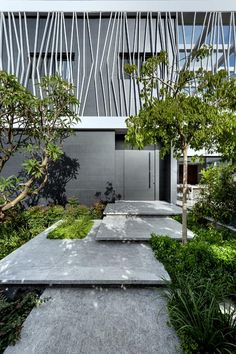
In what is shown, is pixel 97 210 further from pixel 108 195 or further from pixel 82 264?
pixel 82 264

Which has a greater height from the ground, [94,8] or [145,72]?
[94,8]

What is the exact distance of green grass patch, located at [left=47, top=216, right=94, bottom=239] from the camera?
532 centimetres

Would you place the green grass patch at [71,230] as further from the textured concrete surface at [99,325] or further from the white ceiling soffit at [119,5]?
the white ceiling soffit at [119,5]

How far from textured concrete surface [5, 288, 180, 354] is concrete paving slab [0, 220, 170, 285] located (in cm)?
19

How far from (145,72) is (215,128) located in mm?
1919

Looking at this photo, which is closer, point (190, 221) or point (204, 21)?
point (190, 221)

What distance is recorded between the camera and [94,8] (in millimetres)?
9188

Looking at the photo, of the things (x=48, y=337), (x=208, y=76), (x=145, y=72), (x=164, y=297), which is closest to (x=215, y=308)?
(x=164, y=297)

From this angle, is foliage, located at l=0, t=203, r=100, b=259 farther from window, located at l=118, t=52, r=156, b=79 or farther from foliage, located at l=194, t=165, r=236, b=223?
window, located at l=118, t=52, r=156, b=79

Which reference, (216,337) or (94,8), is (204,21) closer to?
(94,8)

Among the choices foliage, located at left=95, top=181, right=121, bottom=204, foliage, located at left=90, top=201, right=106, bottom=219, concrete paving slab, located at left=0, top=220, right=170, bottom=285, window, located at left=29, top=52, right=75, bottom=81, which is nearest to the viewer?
concrete paving slab, located at left=0, top=220, right=170, bottom=285

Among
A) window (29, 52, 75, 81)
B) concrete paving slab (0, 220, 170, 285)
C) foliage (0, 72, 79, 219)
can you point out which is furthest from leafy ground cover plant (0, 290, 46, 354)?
window (29, 52, 75, 81)

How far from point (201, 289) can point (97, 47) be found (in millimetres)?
10180

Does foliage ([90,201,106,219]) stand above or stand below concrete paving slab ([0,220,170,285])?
above
